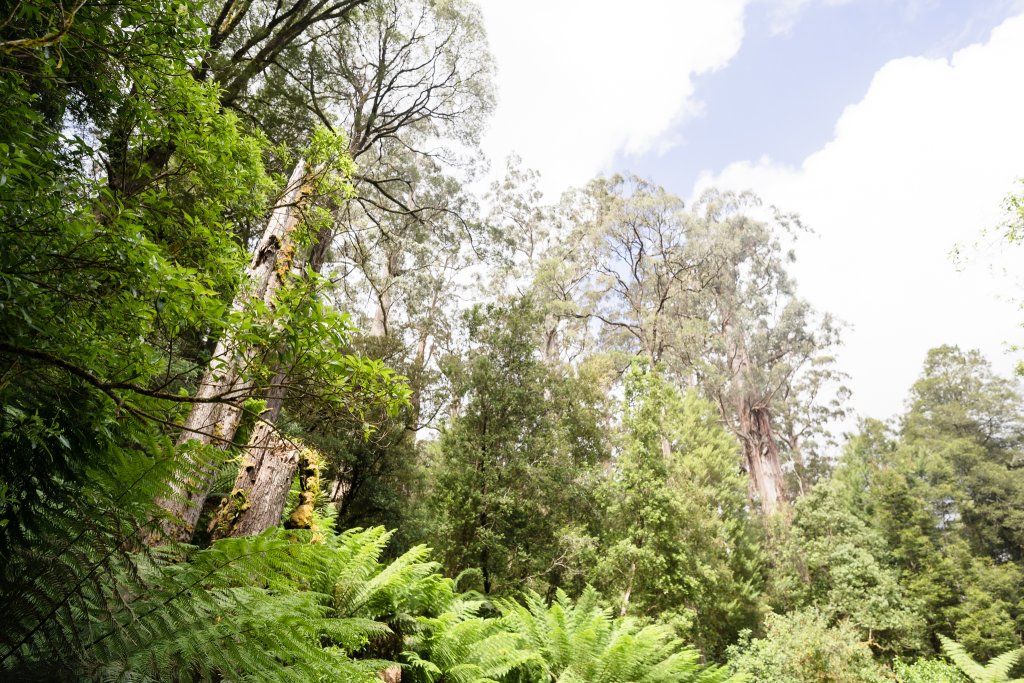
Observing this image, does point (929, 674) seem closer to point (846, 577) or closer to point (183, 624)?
point (846, 577)

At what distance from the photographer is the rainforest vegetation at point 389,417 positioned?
A: 74.1 inches

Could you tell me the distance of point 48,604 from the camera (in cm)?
168

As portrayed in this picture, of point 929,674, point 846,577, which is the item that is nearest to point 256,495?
point 929,674

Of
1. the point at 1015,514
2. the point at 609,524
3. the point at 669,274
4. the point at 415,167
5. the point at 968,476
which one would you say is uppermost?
the point at 669,274

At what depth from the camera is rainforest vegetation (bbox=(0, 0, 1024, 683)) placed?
6.18 ft

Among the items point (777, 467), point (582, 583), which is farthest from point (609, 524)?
point (777, 467)

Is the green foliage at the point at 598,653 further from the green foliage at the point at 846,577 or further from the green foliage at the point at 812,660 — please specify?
the green foliage at the point at 846,577

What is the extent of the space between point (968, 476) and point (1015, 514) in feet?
6.20

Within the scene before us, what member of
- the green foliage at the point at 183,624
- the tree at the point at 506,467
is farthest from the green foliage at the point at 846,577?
the green foliage at the point at 183,624

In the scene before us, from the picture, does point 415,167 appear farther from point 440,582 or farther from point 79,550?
point 79,550

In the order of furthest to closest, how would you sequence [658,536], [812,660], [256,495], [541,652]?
[658,536], [812,660], [541,652], [256,495]

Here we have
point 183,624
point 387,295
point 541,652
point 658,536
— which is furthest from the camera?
point 387,295

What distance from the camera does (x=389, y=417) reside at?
6.73m

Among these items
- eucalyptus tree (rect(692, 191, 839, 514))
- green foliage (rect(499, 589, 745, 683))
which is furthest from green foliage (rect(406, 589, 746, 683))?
eucalyptus tree (rect(692, 191, 839, 514))
